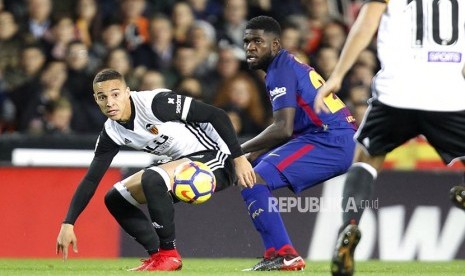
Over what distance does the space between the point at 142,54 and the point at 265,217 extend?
479 cm

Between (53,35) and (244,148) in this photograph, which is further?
(53,35)

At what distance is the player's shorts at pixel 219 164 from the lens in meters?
7.45

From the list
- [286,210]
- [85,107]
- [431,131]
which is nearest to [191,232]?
[286,210]

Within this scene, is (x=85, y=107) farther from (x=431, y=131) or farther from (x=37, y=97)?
(x=431, y=131)

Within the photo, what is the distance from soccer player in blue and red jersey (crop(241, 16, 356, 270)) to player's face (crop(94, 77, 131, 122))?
0.94 metres

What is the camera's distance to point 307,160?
7516 millimetres

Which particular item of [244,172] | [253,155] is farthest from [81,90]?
[244,172]

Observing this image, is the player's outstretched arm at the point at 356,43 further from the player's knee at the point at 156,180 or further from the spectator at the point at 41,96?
the spectator at the point at 41,96

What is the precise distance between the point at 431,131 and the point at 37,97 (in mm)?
5943

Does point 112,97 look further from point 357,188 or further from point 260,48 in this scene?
point 357,188

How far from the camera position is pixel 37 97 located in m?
10.7

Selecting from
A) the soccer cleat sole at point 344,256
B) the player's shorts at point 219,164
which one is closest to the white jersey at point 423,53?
the soccer cleat sole at point 344,256

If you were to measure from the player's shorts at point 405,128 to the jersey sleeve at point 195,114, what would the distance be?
157cm

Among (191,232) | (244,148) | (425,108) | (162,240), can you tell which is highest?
(425,108)
